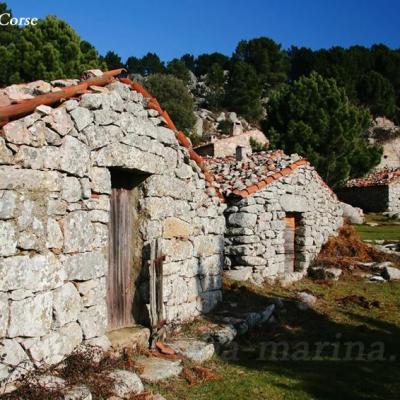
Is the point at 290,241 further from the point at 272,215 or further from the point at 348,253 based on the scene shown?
the point at 348,253

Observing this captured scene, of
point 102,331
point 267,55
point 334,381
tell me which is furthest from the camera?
point 267,55

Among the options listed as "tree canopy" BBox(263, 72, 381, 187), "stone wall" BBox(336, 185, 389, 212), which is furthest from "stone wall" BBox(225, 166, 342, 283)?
"stone wall" BBox(336, 185, 389, 212)

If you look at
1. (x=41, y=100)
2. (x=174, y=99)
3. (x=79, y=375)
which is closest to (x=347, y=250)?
(x=79, y=375)

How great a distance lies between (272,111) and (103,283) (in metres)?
21.7

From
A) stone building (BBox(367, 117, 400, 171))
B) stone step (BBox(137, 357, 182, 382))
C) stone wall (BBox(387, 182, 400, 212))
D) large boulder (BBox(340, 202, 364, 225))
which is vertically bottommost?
stone step (BBox(137, 357, 182, 382))

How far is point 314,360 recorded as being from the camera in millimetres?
6699

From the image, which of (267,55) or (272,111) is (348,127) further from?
(267,55)

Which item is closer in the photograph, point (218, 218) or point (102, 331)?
point (102, 331)

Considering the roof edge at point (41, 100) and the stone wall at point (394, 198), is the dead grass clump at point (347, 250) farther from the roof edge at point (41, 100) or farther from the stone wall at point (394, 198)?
the stone wall at point (394, 198)

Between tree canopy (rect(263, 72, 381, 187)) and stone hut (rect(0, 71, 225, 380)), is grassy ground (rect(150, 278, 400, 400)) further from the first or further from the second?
tree canopy (rect(263, 72, 381, 187))

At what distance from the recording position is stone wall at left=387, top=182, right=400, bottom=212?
27156mm

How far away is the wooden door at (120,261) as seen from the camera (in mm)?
6012

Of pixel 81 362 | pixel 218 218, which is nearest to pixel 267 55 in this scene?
pixel 218 218

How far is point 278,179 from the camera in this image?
38.3 ft
